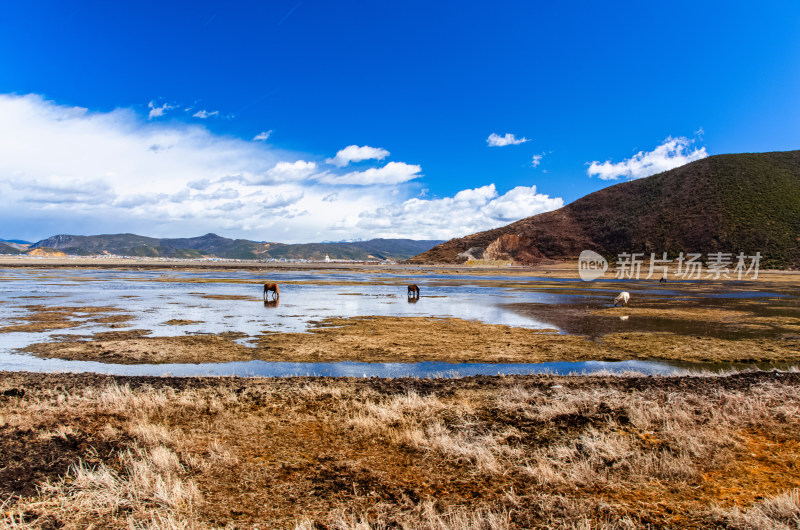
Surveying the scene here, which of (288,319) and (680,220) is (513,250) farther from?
(288,319)

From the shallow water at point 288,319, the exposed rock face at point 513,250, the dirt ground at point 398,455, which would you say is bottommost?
the shallow water at point 288,319

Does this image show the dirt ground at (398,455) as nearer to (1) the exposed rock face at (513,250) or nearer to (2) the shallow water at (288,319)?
(2) the shallow water at (288,319)

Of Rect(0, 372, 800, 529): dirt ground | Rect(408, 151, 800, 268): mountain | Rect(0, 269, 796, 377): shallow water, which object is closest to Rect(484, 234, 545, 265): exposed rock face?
Rect(408, 151, 800, 268): mountain

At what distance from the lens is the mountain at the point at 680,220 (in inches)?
3696

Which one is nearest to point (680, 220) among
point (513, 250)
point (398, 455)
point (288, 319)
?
point (513, 250)

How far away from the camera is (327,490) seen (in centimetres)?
552

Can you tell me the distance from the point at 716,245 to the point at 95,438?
114m

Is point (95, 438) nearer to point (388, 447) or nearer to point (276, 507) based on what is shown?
point (276, 507)

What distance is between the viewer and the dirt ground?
491cm

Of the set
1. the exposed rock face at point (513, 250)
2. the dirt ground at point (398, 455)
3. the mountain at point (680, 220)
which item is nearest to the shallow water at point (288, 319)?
the dirt ground at point (398, 455)

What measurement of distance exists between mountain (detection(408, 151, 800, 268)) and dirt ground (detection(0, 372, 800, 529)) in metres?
101

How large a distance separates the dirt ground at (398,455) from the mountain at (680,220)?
100655mm

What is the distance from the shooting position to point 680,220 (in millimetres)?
108562

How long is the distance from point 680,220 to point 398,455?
123531 mm
